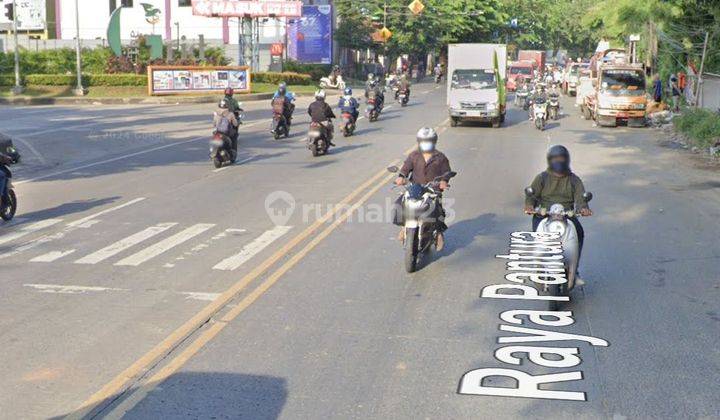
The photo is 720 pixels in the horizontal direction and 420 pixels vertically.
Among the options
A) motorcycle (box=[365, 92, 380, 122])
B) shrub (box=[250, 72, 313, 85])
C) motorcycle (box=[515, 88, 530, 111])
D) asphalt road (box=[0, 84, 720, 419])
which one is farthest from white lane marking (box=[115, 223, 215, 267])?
shrub (box=[250, 72, 313, 85])

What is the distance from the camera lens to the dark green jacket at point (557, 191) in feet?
29.5

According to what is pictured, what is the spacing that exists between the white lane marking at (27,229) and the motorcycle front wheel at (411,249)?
5.62m

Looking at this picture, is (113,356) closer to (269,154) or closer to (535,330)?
(535,330)

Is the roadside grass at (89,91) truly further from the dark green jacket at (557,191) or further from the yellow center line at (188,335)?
the dark green jacket at (557,191)

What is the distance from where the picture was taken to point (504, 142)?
25.8m

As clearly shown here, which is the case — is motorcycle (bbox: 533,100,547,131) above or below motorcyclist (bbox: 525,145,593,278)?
A: below

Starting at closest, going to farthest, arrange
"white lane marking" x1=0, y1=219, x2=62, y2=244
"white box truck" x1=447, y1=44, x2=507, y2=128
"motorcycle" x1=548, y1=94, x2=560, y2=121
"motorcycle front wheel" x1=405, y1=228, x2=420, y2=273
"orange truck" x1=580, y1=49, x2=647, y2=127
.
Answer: "motorcycle front wheel" x1=405, y1=228, x2=420, y2=273 → "white lane marking" x1=0, y1=219, x2=62, y2=244 → "white box truck" x1=447, y1=44, x2=507, y2=128 → "orange truck" x1=580, y1=49, x2=647, y2=127 → "motorcycle" x1=548, y1=94, x2=560, y2=121

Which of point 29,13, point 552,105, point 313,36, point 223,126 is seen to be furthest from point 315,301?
point 29,13

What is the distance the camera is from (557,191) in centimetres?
899

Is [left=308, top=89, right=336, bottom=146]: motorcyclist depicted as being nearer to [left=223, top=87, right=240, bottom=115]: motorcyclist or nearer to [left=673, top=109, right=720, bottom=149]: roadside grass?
[left=223, top=87, right=240, bottom=115]: motorcyclist

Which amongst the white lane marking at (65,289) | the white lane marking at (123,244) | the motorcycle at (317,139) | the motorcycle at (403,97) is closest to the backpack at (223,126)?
the motorcycle at (317,139)

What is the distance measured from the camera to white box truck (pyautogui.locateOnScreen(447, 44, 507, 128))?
99.2ft

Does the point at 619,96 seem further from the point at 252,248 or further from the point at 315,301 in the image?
the point at 315,301

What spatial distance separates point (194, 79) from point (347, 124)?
22516mm
